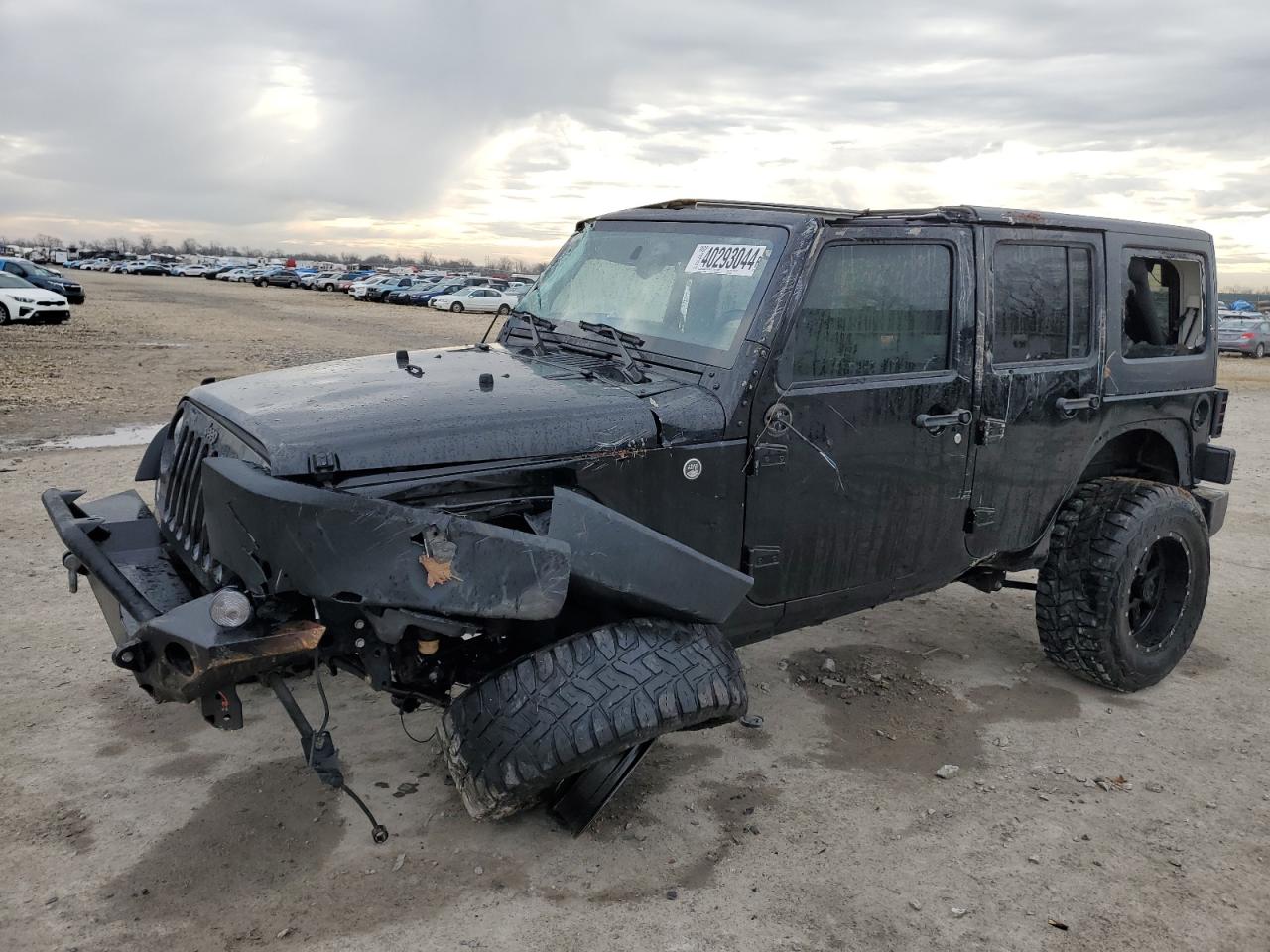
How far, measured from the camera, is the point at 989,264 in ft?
13.8

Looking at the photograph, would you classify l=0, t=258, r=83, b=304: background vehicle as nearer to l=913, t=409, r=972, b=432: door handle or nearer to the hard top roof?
the hard top roof

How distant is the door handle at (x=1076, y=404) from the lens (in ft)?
14.6

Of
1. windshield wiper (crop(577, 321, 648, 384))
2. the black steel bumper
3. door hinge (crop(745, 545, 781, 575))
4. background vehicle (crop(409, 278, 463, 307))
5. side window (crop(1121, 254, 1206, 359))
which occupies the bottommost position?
the black steel bumper

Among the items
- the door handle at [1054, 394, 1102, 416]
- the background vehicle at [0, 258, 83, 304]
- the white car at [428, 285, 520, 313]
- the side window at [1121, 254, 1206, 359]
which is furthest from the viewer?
the white car at [428, 285, 520, 313]

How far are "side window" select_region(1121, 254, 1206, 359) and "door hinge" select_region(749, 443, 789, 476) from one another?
215 centimetres

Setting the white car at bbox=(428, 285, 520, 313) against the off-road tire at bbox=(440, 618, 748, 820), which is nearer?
the off-road tire at bbox=(440, 618, 748, 820)

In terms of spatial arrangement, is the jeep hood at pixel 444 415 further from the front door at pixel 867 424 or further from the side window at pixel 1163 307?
the side window at pixel 1163 307

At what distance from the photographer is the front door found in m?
3.65

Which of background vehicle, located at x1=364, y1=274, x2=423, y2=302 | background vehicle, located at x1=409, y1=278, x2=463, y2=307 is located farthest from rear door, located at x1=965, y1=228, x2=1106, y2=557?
background vehicle, located at x1=364, y1=274, x2=423, y2=302

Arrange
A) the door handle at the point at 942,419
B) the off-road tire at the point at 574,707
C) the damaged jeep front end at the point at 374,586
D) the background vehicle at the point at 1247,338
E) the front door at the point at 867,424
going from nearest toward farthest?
the damaged jeep front end at the point at 374,586
the off-road tire at the point at 574,707
the front door at the point at 867,424
the door handle at the point at 942,419
the background vehicle at the point at 1247,338

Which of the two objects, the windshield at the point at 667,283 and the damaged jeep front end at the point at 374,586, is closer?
the damaged jeep front end at the point at 374,586

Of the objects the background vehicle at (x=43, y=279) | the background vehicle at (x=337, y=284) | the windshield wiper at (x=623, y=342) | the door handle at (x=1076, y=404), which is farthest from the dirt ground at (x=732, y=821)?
the background vehicle at (x=337, y=284)

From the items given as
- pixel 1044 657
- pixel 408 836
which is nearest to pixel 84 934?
pixel 408 836

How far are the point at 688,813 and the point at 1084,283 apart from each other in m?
Result: 2.94
